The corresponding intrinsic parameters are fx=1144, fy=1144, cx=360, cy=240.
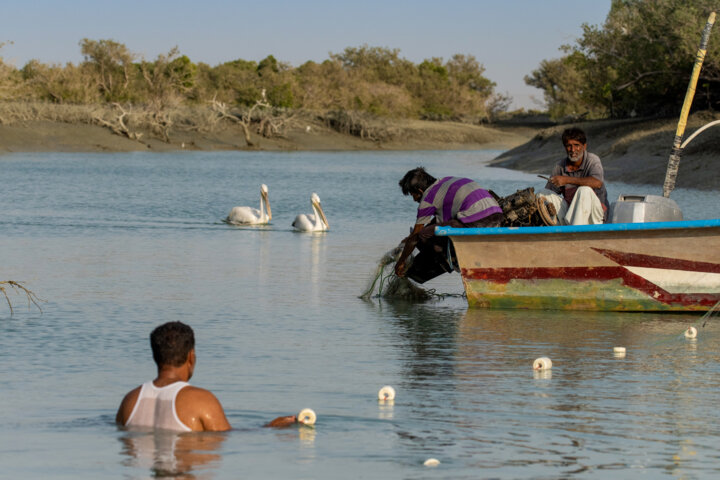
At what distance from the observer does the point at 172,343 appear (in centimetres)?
571

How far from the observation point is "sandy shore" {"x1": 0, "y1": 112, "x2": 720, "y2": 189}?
30.8m

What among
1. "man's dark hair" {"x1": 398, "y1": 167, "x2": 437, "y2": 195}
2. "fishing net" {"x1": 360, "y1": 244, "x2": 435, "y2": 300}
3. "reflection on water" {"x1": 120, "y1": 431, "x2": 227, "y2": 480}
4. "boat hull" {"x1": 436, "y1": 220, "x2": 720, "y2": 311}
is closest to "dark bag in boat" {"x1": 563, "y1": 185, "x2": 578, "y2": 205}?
"boat hull" {"x1": 436, "y1": 220, "x2": 720, "y2": 311}

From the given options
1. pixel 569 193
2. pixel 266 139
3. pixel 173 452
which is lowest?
pixel 173 452

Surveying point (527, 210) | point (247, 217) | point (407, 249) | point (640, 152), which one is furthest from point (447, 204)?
point (640, 152)

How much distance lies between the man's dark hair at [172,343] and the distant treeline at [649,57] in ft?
95.1

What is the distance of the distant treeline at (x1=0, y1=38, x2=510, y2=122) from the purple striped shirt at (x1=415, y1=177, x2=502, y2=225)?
163ft

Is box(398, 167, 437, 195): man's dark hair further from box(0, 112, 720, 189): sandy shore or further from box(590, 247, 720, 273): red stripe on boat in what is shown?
box(0, 112, 720, 189): sandy shore

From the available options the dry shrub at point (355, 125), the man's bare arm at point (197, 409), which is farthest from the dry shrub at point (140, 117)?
the man's bare arm at point (197, 409)

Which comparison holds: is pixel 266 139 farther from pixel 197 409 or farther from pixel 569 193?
pixel 197 409

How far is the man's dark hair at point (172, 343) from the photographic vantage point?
5.71 metres

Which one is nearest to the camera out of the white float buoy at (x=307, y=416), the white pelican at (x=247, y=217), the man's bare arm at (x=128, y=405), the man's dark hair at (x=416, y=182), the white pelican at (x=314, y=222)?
the man's bare arm at (x=128, y=405)

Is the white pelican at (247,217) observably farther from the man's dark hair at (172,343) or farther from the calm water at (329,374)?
the man's dark hair at (172,343)

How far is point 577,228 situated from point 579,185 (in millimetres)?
637

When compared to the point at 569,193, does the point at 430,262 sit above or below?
below
